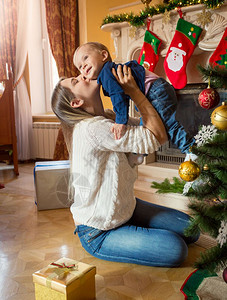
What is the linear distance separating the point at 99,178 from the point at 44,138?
3.15 meters

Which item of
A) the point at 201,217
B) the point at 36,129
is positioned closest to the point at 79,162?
the point at 201,217

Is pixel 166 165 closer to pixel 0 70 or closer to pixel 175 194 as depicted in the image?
pixel 175 194

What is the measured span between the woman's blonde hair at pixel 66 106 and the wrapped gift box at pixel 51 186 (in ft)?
3.29

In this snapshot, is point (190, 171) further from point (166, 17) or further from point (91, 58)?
point (166, 17)

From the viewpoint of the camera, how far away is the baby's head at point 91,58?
1.31 m

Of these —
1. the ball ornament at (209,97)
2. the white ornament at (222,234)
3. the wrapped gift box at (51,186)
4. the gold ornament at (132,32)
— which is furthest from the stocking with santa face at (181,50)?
the white ornament at (222,234)

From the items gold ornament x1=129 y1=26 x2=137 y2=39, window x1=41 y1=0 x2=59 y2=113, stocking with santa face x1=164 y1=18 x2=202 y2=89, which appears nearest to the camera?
stocking with santa face x1=164 y1=18 x2=202 y2=89

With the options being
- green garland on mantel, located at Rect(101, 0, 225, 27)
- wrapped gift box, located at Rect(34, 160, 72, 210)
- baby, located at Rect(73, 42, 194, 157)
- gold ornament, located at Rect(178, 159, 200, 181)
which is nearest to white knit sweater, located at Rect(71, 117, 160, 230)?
baby, located at Rect(73, 42, 194, 157)

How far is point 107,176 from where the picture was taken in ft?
4.85

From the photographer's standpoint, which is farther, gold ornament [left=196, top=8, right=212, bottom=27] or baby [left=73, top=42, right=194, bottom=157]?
gold ornament [left=196, top=8, right=212, bottom=27]

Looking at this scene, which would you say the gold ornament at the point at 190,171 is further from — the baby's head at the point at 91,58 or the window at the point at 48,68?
the window at the point at 48,68

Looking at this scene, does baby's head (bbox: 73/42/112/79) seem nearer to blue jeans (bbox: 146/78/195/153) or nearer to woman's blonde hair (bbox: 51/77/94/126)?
woman's blonde hair (bbox: 51/77/94/126)

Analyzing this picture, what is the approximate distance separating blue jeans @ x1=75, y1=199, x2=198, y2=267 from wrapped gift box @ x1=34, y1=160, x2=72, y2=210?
81cm

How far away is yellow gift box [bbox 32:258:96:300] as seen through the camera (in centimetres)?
110
